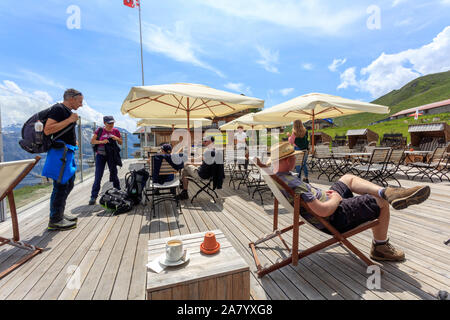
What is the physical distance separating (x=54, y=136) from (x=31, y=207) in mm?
2141

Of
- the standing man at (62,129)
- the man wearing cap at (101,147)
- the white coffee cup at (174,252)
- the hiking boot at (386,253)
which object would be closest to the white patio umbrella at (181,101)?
the man wearing cap at (101,147)

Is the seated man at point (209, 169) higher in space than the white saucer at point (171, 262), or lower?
higher

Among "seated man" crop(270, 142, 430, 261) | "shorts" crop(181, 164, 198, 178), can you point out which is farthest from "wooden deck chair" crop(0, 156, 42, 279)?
"seated man" crop(270, 142, 430, 261)

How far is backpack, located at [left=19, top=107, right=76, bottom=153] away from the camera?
2359 millimetres

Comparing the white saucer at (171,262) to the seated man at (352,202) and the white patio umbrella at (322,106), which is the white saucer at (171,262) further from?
the white patio umbrella at (322,106)

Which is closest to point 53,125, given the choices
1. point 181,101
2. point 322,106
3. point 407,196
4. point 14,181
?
point 14,181

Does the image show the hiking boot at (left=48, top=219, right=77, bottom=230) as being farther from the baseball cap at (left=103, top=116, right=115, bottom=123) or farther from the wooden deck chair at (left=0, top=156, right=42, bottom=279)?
the baseball cap at (left=103, top=116, right=115, bottom=123)

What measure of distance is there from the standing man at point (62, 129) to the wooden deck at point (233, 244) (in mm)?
155

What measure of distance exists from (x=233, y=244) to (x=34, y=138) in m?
2.58

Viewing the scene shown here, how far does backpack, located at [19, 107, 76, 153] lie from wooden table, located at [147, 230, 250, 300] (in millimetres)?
2089

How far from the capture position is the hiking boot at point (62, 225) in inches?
109

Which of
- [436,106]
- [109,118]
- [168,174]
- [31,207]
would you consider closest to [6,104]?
[109,118]

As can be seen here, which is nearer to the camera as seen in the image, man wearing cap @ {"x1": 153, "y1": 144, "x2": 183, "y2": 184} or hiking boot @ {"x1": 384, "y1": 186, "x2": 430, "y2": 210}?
hiking boot @ {"x1": 384, "y1": 186, "x2": 430, "y2": 210}

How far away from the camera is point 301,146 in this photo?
5.20m
